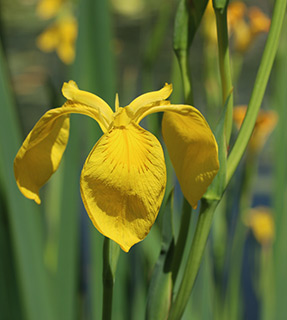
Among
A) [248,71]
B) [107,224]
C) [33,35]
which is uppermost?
[107,224]

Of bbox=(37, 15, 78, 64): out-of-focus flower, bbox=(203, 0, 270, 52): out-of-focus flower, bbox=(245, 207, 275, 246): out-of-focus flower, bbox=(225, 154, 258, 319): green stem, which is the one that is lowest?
bbox=(245, 207, 275, 246): out-of-focus flower

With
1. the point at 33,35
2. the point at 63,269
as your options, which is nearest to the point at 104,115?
the point at 63,269

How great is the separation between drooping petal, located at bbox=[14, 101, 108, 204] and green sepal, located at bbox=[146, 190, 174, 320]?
0.09 m

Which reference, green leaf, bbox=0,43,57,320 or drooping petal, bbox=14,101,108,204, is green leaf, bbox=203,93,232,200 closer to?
drooping petal, bbox=14,101,108,204

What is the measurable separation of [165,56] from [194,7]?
3.30 meters

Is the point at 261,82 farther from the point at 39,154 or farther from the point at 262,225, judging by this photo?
the point at 262,225

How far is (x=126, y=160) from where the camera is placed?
0.25 meters

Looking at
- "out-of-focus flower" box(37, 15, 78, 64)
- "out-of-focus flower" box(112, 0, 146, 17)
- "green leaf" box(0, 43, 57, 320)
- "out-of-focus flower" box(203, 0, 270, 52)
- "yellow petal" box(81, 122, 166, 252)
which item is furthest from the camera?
"out-of-focus flower" box(112, 0, 146, 17)

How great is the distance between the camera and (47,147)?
29 centimetres

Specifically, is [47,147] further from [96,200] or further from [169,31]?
[169,31]

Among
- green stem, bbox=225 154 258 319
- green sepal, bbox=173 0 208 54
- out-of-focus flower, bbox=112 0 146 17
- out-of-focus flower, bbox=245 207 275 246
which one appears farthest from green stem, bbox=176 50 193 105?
out-of-focus flower, bbox=112 0 146 17

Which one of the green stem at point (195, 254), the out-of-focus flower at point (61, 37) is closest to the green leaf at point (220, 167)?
the green stem at point (195, 254)

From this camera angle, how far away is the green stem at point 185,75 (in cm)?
32

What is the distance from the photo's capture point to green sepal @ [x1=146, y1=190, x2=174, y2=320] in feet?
1.05
